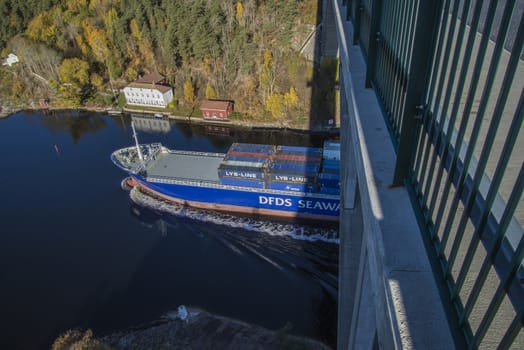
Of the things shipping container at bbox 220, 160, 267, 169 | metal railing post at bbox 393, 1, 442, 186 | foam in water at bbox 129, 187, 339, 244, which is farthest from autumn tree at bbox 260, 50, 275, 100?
metal railing post at bbox 393, 1, 442, 186

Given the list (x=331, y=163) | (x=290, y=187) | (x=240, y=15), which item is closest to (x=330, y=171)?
(x=331, y=163)

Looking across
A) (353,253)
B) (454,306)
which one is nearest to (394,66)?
(454,306)

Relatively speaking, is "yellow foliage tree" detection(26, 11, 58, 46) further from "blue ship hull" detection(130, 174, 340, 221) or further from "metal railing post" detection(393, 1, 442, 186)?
"metal railing post" detection(393, 1, 442, 186)

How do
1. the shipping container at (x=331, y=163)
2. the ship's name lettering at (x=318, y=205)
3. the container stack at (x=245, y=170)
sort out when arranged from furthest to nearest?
1. the shipping container at (x=331, y=163)
2. the container stack at (x=245, y=170)
3. the ship's name lettering at (x=318, y=205)

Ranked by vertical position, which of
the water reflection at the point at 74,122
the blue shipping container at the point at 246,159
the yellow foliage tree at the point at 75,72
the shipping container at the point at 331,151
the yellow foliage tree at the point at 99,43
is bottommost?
the water reflection at the point at 74,122

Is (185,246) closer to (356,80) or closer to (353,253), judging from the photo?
(353,253)

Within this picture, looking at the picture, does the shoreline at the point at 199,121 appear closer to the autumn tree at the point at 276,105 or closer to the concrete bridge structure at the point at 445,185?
the autumn tree at the point at 276,105

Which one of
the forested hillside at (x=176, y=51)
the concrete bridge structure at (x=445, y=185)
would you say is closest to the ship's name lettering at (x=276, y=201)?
the forested hillside at (x=176, y=51)

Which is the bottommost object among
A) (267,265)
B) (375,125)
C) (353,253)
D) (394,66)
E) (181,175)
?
(267,265)
